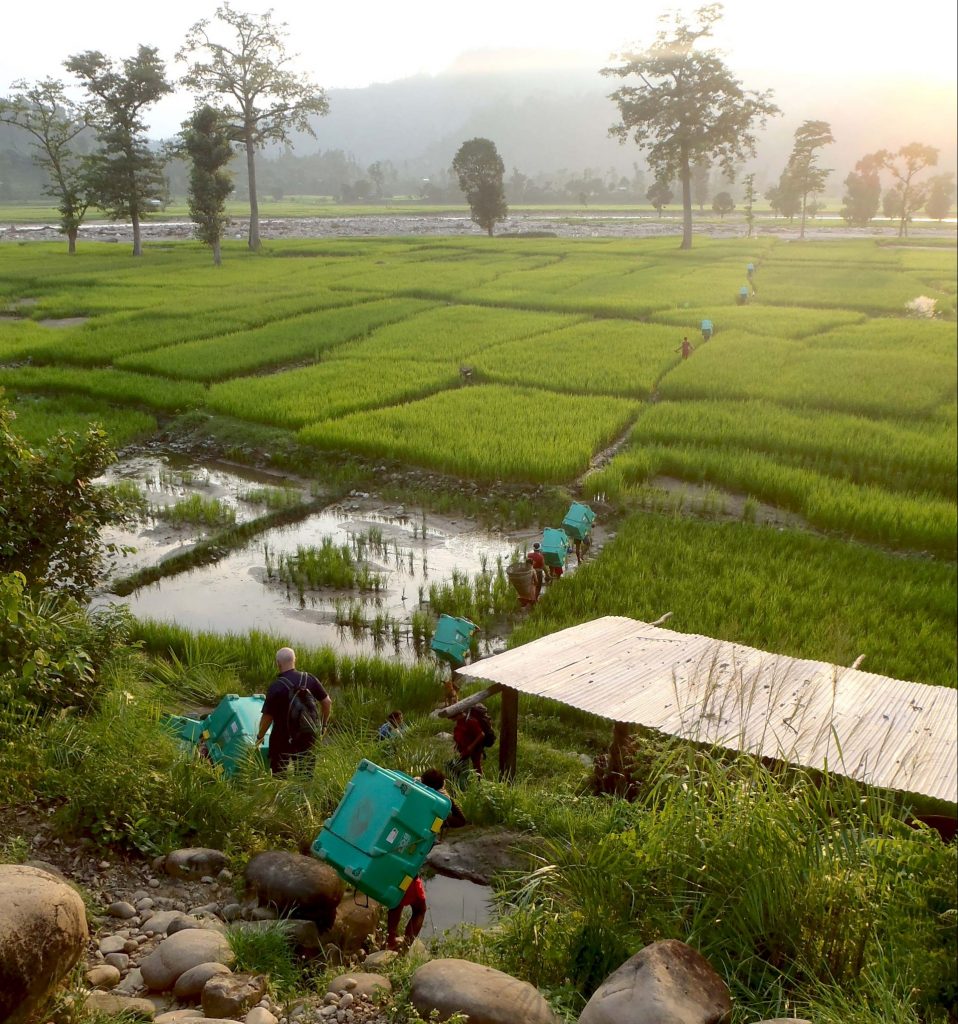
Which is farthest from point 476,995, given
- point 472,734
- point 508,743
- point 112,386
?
point 112,386

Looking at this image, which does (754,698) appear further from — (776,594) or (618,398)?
(618,398)

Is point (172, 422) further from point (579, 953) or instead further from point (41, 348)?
point (579, 953)

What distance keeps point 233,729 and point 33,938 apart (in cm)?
284

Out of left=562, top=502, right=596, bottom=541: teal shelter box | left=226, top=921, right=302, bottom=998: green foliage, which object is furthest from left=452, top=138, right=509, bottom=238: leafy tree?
left=226, top=921, right=302, bottom=998: green foliage

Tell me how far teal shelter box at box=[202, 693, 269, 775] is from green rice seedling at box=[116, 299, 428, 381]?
1126 cm

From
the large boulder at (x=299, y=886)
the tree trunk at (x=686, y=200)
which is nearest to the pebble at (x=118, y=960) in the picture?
the large boulder at (x=299, y=886)

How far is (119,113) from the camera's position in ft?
50.8

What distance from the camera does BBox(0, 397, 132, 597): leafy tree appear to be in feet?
19.1

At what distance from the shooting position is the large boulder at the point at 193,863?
4.32 m

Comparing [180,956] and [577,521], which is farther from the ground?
[577,521]

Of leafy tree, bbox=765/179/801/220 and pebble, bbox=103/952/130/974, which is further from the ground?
leafy tree, bbox=765/179/801/220

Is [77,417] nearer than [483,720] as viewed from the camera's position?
No

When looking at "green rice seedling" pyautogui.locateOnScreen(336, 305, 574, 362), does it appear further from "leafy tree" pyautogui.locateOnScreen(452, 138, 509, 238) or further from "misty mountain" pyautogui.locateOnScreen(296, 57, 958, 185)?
"misty mountain" pyautogui.locateOnScreen(296, 57, 958, 185)

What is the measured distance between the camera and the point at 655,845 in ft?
11.3
